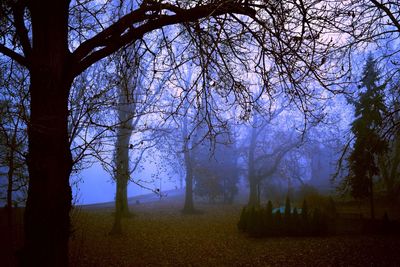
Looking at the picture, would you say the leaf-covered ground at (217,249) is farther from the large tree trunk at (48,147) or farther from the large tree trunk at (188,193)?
the large tree trunk at (188,193)

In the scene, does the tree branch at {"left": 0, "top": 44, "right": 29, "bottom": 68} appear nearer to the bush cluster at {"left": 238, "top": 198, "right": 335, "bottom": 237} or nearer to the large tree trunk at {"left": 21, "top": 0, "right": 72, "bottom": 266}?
the large tree trunk at {"left": 21, "top": 0, "right": 72, "bottom": 266}

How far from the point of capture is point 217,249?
12398 millimetres

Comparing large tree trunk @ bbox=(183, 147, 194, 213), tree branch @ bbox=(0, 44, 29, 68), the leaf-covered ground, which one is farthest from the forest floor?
large tree trunk @ bbox=(183, 147, 194, 213)

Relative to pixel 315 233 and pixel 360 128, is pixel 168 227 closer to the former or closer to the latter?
pixel 315 233

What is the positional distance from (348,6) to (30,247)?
318 inches

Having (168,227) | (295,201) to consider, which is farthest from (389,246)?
(295,201)

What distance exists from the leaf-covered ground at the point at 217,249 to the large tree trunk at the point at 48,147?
4.63 m

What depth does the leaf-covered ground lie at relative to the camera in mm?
9930

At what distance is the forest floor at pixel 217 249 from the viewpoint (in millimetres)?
9922

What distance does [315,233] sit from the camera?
13.9m

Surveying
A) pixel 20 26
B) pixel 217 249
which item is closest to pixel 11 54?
pixel 20 26

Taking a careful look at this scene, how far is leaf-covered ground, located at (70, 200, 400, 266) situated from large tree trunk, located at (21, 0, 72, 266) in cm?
463

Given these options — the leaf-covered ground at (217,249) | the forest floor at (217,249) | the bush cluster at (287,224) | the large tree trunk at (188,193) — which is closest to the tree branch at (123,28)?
the forest floor at (217,249)

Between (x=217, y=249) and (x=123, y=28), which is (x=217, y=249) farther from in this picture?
(x=123, y=28)
